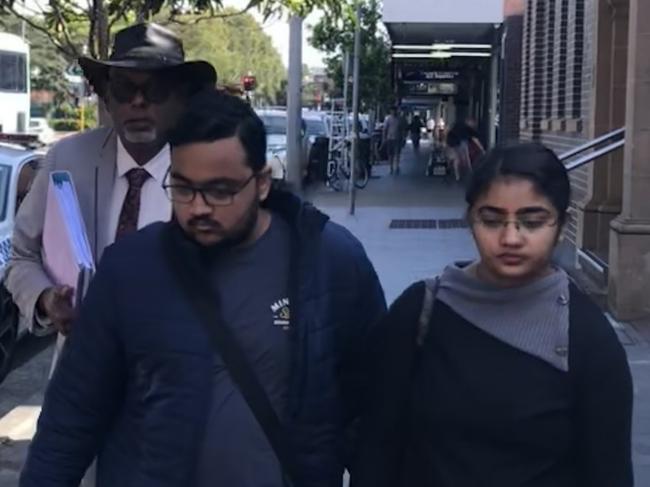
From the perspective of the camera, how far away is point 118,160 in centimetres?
367

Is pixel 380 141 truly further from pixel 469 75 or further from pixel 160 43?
pixel 160 43

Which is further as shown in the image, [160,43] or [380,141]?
[380,141]

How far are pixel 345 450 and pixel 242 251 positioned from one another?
51 cm

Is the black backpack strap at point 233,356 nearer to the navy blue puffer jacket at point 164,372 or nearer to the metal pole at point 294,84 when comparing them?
the navy blue puffer jacket at point 164,372

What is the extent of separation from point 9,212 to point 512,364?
788 cm

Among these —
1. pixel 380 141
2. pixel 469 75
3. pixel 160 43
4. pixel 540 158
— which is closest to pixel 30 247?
pixel 160 43

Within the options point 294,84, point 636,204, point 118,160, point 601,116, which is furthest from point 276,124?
point 118,160

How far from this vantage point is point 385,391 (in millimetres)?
3002

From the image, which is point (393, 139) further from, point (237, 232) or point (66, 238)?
point (237, 232)

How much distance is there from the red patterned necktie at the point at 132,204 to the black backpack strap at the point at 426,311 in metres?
0.98

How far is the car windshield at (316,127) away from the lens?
32.8 meters

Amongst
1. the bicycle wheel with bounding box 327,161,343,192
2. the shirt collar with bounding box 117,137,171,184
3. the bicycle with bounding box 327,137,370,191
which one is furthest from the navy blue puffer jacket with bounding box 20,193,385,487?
the bicycle wheel with bounding box 327,161,343,192

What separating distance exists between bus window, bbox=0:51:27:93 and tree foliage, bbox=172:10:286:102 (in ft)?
137

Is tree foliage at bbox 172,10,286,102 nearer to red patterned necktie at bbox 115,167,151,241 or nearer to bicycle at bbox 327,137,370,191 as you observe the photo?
bicycle at bbox 327,137,370,191
